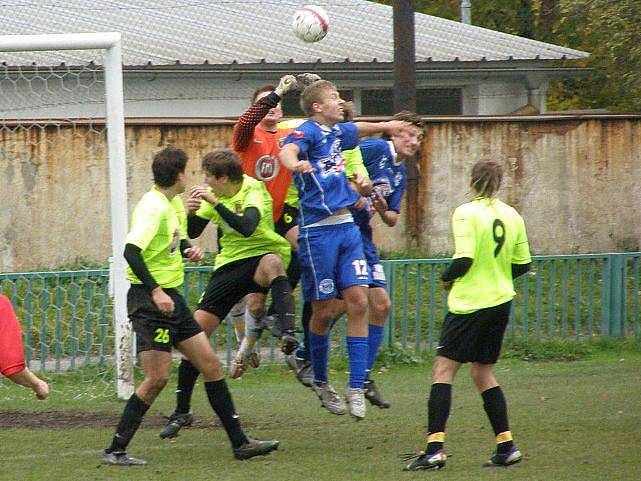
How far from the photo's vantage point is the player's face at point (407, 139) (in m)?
8.73

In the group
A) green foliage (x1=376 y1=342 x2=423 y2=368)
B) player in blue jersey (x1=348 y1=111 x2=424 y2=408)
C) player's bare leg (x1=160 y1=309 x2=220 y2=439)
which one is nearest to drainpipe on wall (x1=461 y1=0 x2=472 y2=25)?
green foliage (x1=376 y1=342 x2=423 y2=368)

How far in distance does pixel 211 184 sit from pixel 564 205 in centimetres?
878

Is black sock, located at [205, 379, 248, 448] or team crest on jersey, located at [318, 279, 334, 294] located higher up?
team crest on jersey, located at [318, 279, 334, 294]

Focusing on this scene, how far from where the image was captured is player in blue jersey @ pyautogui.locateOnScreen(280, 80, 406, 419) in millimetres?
7895

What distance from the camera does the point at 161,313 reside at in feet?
23.4

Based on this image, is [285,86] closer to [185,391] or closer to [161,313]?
[161,313]

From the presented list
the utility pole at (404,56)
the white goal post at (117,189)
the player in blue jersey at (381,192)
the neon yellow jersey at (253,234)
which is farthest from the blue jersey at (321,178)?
the utility pole at (404,56)

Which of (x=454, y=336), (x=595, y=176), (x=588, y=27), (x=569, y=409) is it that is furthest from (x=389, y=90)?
(x=454, y=336)

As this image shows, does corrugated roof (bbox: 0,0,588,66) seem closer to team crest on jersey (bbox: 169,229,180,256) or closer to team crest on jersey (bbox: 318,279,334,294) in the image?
team crest on jersey (bbox: 318,279,334,294)

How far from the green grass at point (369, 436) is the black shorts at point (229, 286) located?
92 centimetres

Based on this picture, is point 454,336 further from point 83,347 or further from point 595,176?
point 595,176

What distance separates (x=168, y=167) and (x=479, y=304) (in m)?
2.08

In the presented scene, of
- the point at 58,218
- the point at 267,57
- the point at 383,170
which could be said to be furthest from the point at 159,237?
the point at 267,57

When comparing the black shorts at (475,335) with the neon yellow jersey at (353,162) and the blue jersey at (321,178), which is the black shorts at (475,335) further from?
the neon yellow jersey at (353,162)
